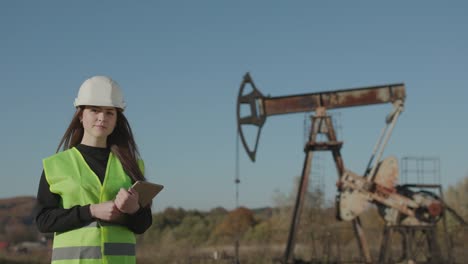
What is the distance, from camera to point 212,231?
24844 millimetres

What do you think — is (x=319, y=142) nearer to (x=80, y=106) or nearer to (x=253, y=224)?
(x=253, y=224)

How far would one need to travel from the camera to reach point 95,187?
8.47 ft

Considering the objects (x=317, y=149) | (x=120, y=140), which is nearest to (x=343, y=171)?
(x=317, y=149)

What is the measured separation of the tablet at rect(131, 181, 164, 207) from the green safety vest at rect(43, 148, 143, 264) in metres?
0.16

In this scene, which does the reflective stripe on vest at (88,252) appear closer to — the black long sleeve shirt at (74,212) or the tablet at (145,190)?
the black long sleeve shirt at (74,212)

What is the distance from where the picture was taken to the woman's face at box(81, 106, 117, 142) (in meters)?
2.67

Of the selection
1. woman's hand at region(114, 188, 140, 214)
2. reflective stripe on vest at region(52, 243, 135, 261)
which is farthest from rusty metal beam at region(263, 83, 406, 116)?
woman's hand at region(114, 188, 140, 214)

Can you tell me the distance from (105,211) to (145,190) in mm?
163

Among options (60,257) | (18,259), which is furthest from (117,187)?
(18,259)

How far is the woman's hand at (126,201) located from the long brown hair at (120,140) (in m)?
0.26

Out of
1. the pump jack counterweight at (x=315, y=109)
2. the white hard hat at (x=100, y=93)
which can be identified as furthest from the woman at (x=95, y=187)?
the pump jack counterweight at (x=315, y=109)

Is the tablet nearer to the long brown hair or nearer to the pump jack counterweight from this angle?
the long brown hair

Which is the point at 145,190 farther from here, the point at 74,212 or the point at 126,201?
the point at 74,212

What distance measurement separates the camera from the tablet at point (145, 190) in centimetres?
238
